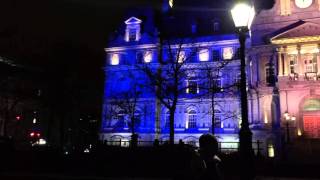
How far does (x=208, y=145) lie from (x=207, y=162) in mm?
294

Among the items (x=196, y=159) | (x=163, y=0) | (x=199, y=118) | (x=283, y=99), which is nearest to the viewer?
(x=196, y=159)

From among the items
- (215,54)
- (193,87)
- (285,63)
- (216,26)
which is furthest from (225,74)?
(193,87)

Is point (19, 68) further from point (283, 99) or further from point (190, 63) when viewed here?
point (283, 99)

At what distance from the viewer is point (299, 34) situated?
4525cm

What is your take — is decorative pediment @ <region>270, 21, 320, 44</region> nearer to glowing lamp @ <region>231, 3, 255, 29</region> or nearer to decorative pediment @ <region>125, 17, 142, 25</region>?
decorative pediment @ <region>125, 17, 142, 25</region>

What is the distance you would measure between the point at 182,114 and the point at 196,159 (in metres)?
47.9

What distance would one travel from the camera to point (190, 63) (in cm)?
5350

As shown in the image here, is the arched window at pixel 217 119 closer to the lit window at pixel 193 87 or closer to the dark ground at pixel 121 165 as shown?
the lit window at pixel 193 87

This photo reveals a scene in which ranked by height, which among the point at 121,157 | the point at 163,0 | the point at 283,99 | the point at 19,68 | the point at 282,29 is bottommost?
the point at 121,157

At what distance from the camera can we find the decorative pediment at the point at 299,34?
44.7 metres

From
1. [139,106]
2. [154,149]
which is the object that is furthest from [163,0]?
[154,149]

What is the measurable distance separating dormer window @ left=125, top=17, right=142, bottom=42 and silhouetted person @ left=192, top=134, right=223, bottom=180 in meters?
52.3

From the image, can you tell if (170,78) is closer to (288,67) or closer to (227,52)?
(288,67)

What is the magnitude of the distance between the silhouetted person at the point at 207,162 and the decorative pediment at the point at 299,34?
43.0 m
